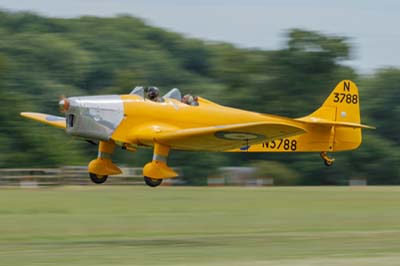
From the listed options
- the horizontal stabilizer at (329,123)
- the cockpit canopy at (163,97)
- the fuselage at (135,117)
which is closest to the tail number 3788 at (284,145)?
the horizontal stabilizer at (329,123)

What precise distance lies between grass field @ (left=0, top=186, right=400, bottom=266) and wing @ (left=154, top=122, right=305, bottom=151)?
2.14m

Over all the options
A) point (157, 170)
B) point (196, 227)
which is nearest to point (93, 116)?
point (157, 170)

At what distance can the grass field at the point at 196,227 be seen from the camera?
790 inches

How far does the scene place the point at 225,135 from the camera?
2309cm

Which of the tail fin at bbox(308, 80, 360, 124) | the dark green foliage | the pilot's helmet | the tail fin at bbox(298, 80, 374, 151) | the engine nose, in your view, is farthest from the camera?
the dark green foliage

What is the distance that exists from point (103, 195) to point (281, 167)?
91.3 feet

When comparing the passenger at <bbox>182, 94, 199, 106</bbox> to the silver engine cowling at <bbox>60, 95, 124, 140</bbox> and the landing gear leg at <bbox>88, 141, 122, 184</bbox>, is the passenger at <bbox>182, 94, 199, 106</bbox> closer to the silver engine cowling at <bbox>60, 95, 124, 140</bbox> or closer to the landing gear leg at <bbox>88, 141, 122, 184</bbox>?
the silver engine cowling at <bbox>60, 95, 124, 140</bbox>

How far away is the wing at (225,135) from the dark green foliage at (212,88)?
3393 cm

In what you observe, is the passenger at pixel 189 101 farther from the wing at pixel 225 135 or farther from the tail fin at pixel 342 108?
the tail fin at pixel 342 108

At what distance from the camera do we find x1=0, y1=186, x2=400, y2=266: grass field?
65.9ft

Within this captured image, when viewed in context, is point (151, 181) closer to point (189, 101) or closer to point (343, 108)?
point (189, 101)

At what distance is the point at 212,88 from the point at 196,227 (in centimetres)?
5448

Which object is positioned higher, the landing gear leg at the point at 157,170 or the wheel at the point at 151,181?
the landing gear leg at the point at 157,170

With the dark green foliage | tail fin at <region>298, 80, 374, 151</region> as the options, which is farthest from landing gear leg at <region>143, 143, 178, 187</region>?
the dark green foliage
